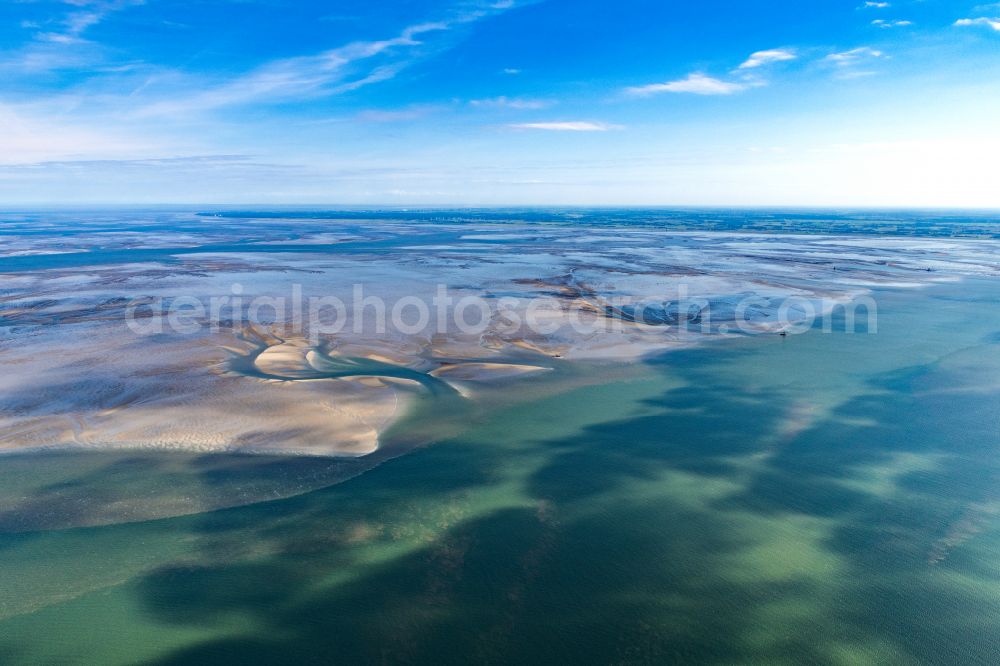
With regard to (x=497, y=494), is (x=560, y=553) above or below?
below

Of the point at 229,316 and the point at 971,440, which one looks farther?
the point at 229,316

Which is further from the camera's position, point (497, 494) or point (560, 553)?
point (497, 494)

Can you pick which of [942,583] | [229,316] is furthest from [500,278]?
[942,583]

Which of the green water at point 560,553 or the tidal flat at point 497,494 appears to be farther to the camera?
the tidal flat at point 497,494

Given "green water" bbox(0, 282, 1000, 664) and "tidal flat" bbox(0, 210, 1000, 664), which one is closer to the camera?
"green water" bbox(0, 282, 1000, 664)

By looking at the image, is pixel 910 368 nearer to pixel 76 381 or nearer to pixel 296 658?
pixel 296 658
